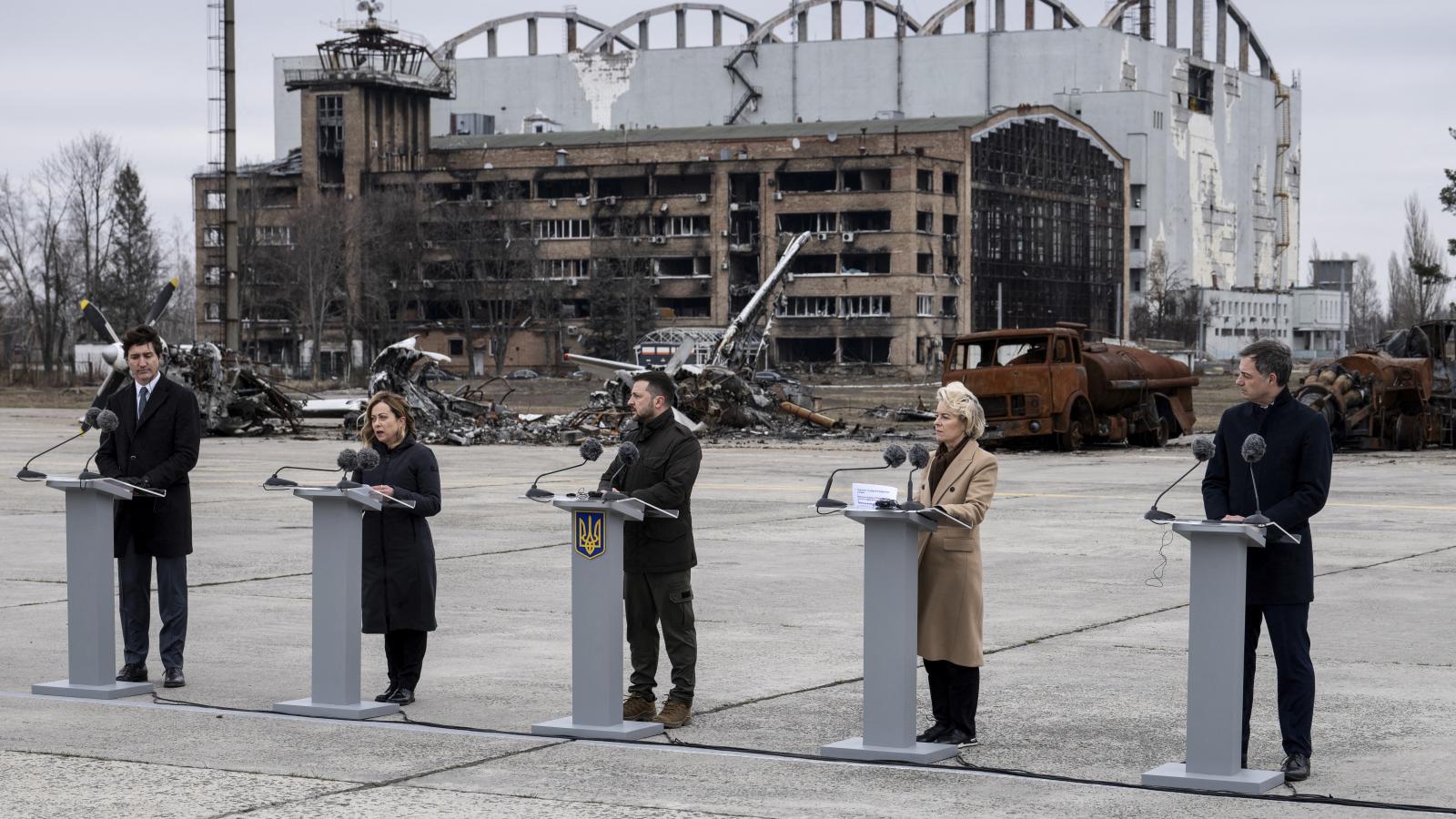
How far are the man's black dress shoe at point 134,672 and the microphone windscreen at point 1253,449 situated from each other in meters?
6.36

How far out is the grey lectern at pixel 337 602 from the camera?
32.0ft

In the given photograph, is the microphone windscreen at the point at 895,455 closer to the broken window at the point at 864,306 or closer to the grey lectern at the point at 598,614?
the grey lectern at the point at 598,614

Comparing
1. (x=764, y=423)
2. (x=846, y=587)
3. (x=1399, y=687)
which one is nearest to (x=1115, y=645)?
(x=1399, y=687)

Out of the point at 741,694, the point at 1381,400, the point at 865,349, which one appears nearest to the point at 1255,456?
the point at 741,694

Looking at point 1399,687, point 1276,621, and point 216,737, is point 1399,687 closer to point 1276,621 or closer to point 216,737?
point 1276,621

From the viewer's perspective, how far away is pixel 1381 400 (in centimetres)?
3866

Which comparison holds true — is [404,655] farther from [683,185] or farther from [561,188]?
[561,188]

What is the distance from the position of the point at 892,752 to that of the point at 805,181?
11401 cm

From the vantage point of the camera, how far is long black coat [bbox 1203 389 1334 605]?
820cm

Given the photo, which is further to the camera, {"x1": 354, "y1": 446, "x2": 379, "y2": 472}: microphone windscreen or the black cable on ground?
{"x1": 354, "y1": 446, "x2": 379, "y2": 472}: microphone windscreen

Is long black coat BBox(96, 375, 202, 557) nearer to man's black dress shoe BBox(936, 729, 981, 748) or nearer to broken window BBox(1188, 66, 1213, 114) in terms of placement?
man's black dress shoe BBox(936, 729, 981, 748)

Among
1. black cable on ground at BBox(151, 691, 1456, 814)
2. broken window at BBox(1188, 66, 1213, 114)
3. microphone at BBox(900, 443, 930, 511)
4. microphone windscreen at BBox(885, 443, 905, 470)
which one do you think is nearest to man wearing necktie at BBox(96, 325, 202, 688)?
black cable on ground at BBox(151, 691, 1456, 814)

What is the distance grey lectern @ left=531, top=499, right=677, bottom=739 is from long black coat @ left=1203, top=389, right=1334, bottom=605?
9.04ft

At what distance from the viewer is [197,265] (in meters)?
134
